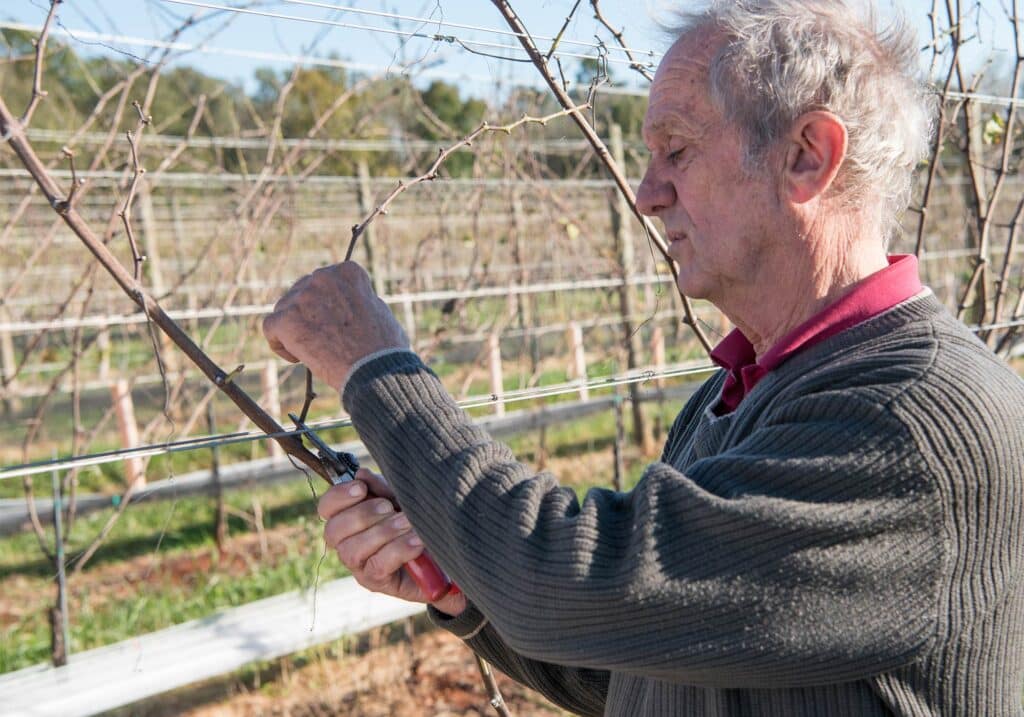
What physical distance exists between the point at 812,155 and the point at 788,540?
0.41 meters

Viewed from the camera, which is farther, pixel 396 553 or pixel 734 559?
pixel 396 553

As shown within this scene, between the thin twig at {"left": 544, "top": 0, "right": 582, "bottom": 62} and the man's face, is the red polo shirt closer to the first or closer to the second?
the man's face

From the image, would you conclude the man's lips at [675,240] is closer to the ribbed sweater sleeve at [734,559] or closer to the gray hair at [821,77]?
the gray hair at [821,77]

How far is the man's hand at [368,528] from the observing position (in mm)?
1138

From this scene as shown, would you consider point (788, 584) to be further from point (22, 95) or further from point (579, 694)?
point (22, 95)

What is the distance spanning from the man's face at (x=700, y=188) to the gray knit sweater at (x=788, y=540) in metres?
0.17

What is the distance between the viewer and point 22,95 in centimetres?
Answer: 1120

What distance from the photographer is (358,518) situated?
1145 mm

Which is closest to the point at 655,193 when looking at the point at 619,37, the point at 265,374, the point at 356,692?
the point at 619,37

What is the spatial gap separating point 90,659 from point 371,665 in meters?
1.01

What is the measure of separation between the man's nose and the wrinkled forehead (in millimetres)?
47

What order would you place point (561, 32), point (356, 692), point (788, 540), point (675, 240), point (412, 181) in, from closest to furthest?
point (788, 540) → point (675, 240) → point (412, 181) → point (561, 32) → point (356, 692)

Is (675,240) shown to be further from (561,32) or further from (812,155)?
(561,32)

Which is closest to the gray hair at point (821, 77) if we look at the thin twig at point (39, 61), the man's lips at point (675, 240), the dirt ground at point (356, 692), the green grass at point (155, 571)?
the man's lips at point (675, 240)
